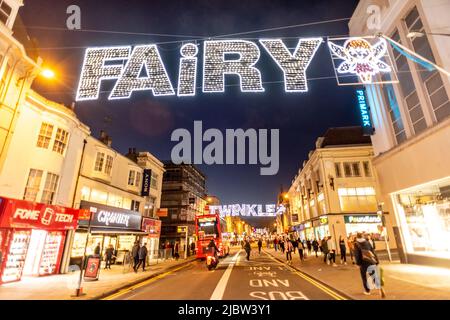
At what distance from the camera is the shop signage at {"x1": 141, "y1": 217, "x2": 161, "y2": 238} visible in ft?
89.3

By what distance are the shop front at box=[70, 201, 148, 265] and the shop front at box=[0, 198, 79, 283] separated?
5.27 feet

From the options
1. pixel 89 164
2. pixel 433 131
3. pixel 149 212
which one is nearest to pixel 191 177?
pixel 149 212

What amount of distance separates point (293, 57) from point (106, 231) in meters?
19.5

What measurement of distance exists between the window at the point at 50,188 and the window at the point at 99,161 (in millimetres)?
4565

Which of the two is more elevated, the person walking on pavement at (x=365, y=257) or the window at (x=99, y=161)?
the window at (x=99, y=161)

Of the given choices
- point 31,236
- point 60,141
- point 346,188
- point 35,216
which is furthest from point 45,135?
point 346,188

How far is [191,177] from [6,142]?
164ft

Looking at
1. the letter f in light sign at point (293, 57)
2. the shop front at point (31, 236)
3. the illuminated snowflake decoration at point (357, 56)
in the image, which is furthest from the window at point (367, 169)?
the shop front at point (31, 236)

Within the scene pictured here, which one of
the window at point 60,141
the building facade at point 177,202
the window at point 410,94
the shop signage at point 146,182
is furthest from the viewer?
the building facade at point 177,202

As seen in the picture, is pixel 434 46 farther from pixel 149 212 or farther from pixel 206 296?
pixel 149 212

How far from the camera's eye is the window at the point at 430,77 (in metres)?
12.8

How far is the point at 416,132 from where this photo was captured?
1482 centimetres

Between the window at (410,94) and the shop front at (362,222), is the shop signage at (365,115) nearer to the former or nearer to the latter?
the window at (410,94)

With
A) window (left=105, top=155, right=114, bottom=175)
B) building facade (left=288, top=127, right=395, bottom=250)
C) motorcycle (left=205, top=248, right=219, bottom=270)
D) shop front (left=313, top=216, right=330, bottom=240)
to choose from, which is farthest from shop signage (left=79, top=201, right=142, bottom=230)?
building facade (left=288, top=127, right=395, bottom=250)
